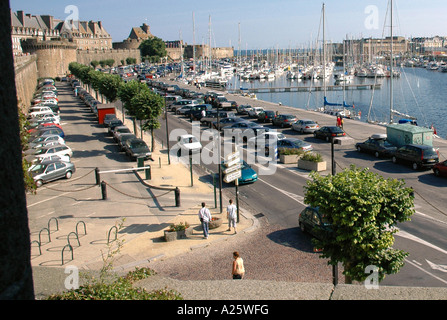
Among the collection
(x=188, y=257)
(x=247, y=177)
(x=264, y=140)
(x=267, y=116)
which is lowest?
(x=188, y=257)

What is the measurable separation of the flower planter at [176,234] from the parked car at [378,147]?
1667 centimetres

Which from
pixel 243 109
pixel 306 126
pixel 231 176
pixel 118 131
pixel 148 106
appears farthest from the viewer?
pixel 243 109

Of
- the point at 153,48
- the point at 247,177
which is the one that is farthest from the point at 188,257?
the point at 153,48

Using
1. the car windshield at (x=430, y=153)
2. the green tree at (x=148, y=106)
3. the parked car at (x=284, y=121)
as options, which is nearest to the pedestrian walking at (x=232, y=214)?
the car windshield at (x=430, y=153)

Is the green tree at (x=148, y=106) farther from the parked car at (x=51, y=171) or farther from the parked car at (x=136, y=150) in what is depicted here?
the parked car at (x=51, y=171)

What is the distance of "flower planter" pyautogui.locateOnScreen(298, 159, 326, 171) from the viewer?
25.9 metres

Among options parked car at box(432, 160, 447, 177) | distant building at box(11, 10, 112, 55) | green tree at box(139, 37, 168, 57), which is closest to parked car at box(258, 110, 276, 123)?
parked car at box(432, 160, 447, 177)

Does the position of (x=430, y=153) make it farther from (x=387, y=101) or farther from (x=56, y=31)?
(x=56, y=31)

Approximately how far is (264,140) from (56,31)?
126 metres

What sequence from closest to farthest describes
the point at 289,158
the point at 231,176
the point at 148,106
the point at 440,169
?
the point at 231,176 < the point at 440,169 < the point at 289,158 < the point at 148,106

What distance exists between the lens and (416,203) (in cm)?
1980

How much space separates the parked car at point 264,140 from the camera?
3185 centimetres

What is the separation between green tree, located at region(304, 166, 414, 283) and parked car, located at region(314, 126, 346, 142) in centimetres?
2392

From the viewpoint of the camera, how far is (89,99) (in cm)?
6112
